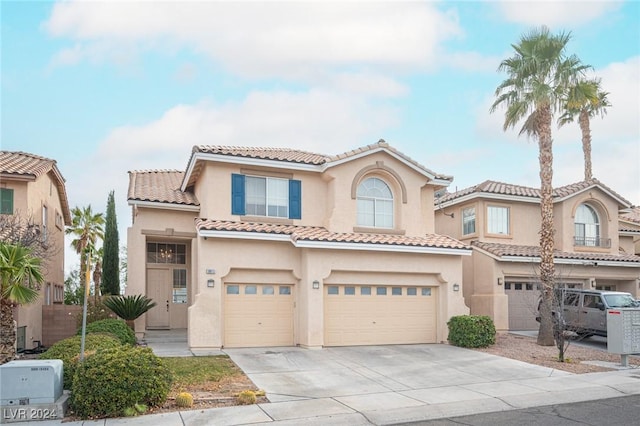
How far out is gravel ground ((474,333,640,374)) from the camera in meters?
15.9

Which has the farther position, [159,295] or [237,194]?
[159,295]

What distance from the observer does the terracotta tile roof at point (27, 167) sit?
17.8 m

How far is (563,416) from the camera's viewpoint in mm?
10570

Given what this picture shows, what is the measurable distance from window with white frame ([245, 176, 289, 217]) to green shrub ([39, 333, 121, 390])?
6.93m

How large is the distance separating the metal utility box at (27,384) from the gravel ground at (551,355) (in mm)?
12582

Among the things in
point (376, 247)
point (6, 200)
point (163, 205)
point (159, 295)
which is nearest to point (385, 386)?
point (376, 247)

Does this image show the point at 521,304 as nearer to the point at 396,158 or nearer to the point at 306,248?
the point at 396,158

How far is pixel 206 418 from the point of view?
10.2m

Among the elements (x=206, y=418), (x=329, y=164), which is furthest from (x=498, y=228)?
(x=206, y=418)

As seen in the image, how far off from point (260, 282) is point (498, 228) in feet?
38.7

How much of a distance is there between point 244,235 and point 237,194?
1.82 m

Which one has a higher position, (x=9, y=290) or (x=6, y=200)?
(x=6, y=200)

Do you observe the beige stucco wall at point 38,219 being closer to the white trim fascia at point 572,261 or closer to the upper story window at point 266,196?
the upper story window at point 266,196

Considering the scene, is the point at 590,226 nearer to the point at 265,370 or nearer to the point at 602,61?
the point at 602,61
